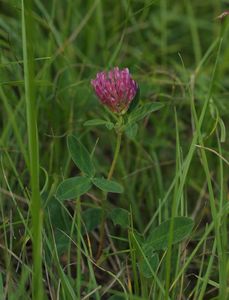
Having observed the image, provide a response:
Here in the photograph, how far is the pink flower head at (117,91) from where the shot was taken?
1.27 m

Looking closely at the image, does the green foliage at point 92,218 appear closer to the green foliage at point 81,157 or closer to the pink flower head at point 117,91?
the green foliage at point 81,157

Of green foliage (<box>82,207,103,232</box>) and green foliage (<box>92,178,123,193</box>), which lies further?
green foliage (<box>82,207,103,232</box>)

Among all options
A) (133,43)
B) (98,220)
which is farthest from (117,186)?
(133,43)

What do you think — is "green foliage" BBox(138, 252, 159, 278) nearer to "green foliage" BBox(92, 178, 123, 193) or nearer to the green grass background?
the green grass background

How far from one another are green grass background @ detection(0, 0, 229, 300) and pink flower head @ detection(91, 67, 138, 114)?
128 mm

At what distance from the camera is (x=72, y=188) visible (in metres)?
1.26

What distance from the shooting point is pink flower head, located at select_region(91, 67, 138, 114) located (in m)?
1.27

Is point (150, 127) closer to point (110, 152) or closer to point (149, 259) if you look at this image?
point (110, 152)

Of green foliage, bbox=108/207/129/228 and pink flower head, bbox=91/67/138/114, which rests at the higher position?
pink flower head, bbox=91/67/138/114

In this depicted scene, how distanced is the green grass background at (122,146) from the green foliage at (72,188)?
39 mm

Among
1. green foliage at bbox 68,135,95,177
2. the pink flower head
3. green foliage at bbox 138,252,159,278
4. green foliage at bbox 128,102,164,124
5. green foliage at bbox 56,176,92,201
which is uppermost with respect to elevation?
the pink flower head

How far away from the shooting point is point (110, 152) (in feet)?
5.81

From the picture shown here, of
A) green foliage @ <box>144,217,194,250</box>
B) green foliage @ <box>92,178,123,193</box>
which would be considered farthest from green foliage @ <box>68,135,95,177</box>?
green foliage @ <box>144,217,194,250</box>

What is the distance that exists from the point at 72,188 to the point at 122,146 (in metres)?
0.43
